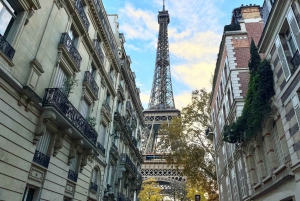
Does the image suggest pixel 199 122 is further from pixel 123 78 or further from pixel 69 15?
pixel 69 15

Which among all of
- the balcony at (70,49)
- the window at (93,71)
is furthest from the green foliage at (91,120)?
the window at (93,71)

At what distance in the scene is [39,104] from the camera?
10.4 meters

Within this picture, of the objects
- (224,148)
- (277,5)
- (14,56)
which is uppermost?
(277,5)

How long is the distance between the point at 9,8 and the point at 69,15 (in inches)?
197

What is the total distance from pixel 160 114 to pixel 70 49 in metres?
62.2

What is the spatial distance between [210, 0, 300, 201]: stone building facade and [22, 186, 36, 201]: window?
33.9 ft

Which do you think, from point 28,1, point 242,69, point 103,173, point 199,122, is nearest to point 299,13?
point 242,69

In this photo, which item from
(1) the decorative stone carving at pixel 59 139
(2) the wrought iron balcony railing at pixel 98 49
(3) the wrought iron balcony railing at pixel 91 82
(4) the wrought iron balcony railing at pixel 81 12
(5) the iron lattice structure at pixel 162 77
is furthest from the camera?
(5) the iron lattice structure at pixel 162 77

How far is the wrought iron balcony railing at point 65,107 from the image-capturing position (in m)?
10.9

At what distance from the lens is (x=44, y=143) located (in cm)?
1116

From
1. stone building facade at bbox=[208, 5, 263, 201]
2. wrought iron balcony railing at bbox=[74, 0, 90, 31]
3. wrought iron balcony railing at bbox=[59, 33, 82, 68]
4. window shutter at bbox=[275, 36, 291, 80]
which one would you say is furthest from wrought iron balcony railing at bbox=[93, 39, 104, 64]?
window shutter at bbox=[275, 36, 291, 80]

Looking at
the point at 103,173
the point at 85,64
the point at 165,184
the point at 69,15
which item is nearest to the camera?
the point at 69,15

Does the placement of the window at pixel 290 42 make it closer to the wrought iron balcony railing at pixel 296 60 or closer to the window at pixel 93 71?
the wrought iron balcony railing at pixel 296 60

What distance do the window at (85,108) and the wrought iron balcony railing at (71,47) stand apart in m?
2.63
